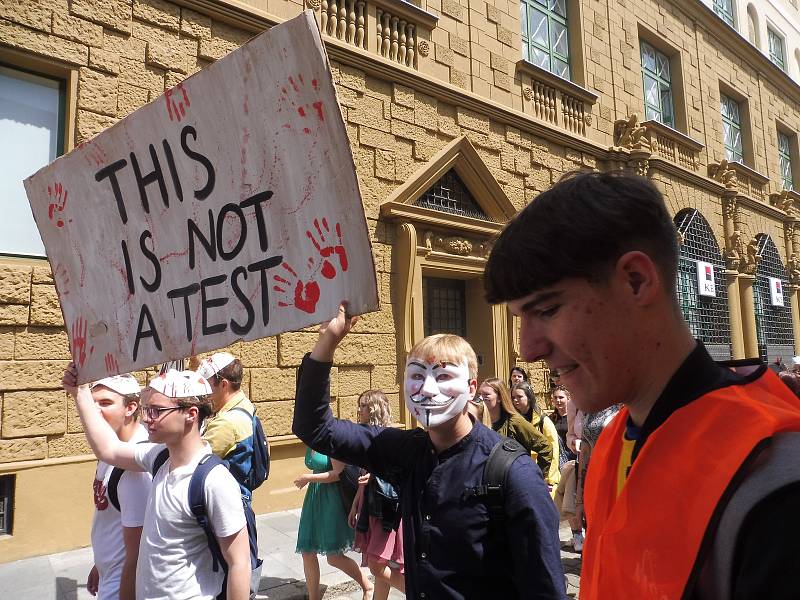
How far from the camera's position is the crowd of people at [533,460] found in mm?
724

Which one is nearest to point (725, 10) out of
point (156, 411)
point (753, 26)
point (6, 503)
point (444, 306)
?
point (753, 26)

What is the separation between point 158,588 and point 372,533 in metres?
1.78

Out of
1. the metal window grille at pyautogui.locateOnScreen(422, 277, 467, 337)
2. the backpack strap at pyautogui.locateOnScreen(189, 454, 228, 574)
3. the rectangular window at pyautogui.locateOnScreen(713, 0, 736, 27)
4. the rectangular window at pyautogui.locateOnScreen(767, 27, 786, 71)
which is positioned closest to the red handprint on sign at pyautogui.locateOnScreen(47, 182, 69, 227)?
the backpack strap at pyautogui.locateOnScreen(189, 454, 228, 574)

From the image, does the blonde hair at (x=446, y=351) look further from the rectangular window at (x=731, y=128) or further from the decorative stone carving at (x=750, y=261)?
the rectangular window at (x=731, y=128)

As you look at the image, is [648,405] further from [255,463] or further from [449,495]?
[255,463]

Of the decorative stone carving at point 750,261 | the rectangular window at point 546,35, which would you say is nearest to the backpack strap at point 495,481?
the rectangular window at point 546,35

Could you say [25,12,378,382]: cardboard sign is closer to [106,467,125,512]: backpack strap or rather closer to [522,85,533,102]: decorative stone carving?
[106,467,125,512]: backpack strap

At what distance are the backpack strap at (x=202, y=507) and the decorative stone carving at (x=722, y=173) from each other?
15.5 m

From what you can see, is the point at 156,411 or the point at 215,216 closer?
the point at 215,216

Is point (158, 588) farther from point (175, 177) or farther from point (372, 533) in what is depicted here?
point (372, 533)

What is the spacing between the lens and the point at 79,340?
7.64 ft

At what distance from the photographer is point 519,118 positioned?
910 cm

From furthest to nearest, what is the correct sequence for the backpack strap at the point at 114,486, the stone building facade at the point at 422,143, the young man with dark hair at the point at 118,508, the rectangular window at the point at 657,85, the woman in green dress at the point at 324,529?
the rectangular window at the point at 657,85 → the stone building facade at the point at 422,143 → the woman in green dress at the point at 324,529 → the backpack strap at the point at 114,486 → the young man with dark hair at the point at 118,508

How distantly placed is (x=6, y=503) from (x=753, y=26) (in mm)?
22769
